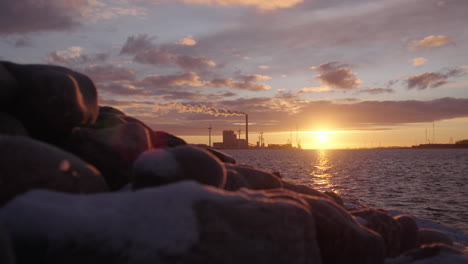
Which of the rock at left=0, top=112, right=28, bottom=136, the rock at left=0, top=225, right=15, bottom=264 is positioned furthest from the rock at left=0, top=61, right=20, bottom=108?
the rock at left=0, top=225, right=15, bottom=264

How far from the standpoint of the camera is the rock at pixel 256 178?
19.4 feet

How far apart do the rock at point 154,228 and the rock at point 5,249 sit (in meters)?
0.21

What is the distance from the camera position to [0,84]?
457 cm

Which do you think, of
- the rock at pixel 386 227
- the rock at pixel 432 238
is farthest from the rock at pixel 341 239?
the rock at pixel 432 238

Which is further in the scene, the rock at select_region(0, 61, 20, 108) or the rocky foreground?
the rock at select_region(0, 61, 20, 108)

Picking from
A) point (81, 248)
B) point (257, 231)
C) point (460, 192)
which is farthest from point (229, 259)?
point (460, 192)

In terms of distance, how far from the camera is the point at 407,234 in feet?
22.0

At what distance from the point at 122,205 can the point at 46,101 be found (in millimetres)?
2853

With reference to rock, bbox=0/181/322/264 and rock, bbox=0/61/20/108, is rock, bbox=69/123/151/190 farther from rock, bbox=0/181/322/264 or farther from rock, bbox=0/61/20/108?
rock, bbox=0/181/322/264

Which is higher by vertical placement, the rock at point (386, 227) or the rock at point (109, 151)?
the rock at point (109, 151)

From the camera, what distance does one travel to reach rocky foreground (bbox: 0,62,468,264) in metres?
2.63

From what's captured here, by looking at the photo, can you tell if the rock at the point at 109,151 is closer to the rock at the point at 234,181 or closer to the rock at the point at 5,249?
the rock at the point at 234,181

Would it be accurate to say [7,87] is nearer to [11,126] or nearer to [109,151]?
[11,126]

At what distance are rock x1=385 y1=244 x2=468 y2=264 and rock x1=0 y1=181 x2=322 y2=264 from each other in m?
2.97
